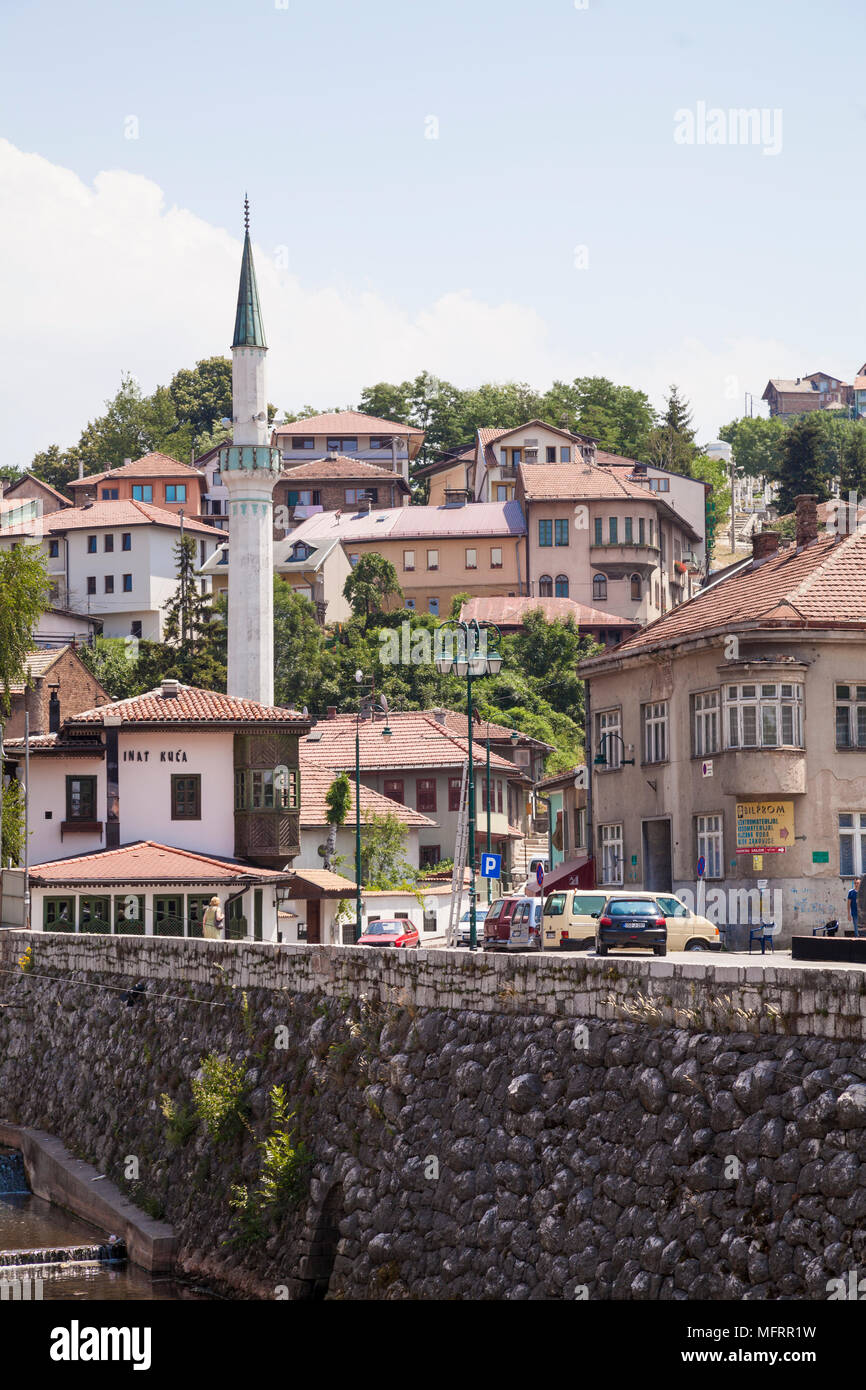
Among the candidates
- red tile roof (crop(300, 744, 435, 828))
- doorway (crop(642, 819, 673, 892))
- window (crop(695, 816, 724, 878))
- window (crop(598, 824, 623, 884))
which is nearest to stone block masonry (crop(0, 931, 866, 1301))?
window (crop(695, 816, 724, 878))

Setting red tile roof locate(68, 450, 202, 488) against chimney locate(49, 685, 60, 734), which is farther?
red tile roof locate(68, 450, 202, 488)

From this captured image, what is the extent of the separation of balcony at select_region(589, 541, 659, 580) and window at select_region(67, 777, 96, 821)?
66.3 m

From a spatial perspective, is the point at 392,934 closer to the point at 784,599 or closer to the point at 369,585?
the point at 784,599

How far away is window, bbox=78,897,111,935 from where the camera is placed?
43.7m

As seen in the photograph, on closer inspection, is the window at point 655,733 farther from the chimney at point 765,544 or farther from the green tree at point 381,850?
the green tree at point 381,850

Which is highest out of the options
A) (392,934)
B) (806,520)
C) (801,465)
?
(801,465)

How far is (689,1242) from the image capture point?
1455cm

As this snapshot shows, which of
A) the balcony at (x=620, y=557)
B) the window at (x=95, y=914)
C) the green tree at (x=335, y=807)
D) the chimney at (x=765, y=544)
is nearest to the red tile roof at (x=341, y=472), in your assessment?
the balcony at (x=620, y=557)

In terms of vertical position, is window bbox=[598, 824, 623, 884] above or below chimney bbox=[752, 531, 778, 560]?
below

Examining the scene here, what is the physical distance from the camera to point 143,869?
44406 millimetres

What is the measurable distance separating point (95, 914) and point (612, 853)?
39.6 ft

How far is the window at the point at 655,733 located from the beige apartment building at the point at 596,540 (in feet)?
217

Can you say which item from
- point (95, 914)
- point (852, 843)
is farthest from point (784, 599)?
point (95, 914)

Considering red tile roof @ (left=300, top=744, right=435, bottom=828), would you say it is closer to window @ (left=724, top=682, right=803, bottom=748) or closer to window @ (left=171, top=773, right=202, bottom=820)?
window @ (left=171, top=773, right=202, bottom=820)
